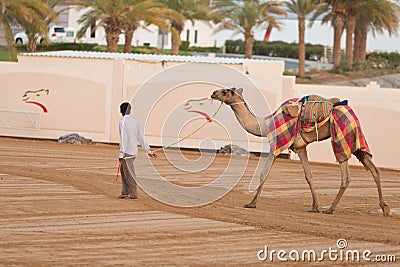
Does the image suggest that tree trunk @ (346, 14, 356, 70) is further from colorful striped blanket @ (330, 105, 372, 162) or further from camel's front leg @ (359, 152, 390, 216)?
colorful striped blanket @ (330, 105, 372, 162)

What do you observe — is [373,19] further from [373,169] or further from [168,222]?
[168,222]

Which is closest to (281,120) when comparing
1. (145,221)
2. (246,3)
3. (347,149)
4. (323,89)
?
(347,149)

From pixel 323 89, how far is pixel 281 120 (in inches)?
405

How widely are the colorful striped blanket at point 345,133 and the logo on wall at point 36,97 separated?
1362 cm

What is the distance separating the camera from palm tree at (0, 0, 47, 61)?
3901cm

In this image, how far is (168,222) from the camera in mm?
13602

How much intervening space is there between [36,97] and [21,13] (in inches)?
526

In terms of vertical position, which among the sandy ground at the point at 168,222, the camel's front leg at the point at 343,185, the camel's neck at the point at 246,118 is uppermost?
the camel's neck at the point at 246,118

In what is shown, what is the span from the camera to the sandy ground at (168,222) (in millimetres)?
11258

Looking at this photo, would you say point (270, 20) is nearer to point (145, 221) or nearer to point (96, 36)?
point (96, 36)

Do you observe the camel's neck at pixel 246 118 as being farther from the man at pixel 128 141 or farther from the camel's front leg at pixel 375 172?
the camel's front leg at pixel 375 172

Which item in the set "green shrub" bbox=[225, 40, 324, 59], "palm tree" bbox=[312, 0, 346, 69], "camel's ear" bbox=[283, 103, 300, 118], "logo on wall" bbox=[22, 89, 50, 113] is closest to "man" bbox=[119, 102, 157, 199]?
"camel's ear" bbox=[283, 103, 300, 118]

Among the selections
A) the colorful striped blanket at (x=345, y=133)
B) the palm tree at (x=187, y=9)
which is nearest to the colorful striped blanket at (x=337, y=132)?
the colorful striped blanket at (x=345, y=133)

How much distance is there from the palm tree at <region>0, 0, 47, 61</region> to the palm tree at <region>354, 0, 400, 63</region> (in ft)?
55.3
